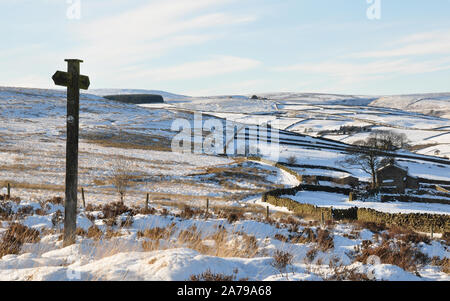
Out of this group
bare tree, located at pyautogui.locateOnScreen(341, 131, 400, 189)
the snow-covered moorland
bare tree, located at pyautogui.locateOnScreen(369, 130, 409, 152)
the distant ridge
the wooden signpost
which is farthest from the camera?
the distant ridge

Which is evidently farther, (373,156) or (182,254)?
(373,156)

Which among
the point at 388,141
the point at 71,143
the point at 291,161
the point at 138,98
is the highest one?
the point at 138,98

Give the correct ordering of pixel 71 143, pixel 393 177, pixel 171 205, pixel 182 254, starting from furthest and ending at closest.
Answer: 1. pixel 393 177
2. pixel 171 205
3. pixel 71 143
4. pixel 182 254

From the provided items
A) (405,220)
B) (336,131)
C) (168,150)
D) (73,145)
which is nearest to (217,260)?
(73,145)

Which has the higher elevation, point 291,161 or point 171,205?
point 291,161

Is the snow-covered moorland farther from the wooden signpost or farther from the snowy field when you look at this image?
the wooden signpost

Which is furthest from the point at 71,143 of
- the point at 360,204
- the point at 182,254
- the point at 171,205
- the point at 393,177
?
the point at 393,177

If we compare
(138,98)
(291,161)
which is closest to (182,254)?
(291,161)

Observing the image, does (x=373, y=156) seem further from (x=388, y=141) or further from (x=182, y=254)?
(x=182, y=254)

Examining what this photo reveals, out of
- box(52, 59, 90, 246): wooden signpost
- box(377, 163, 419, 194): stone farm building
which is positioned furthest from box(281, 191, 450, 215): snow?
box(52, 59, 90, 246): wooden signpost

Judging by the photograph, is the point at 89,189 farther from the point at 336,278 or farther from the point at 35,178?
the point at 336,278

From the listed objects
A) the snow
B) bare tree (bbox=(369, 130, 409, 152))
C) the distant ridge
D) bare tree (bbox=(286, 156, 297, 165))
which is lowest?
the snow

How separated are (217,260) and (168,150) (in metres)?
59.7

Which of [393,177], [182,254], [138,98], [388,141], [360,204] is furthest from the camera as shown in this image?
[138,98]
